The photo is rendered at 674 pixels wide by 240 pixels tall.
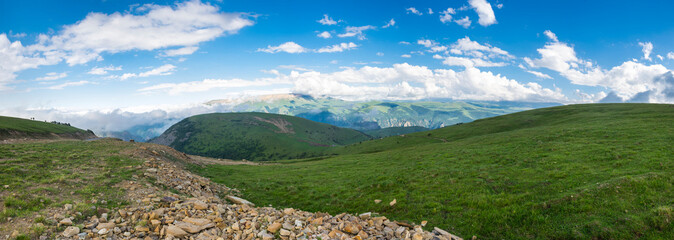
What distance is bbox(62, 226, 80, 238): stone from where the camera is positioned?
11644mm

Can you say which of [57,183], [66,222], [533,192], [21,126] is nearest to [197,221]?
[66,222]

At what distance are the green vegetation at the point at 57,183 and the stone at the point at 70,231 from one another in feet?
6.42

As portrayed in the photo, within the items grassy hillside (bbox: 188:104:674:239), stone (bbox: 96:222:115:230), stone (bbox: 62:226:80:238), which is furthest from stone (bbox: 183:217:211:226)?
grassy hillside (bbox: 188:104:674:239)

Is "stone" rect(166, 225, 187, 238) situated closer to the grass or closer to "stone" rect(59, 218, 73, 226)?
"stone" rect(59, 218, 73, 226)

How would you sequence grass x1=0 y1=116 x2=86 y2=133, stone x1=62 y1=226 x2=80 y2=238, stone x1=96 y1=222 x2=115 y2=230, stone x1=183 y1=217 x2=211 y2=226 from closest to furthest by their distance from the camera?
stone x1=62 y1=226 x2=80 y2=238 < stone x1=96 y1=222 x2=115 y2=230 < stone x1=183 y1=217 x2=211 y2=226 < grass x1=0 y1=116 x2=86 y2=133

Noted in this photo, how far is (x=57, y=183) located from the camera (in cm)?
1789

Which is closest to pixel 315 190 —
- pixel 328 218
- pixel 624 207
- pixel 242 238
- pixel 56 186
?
pixel 328 218

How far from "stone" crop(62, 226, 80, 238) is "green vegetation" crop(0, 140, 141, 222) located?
1.96 metres

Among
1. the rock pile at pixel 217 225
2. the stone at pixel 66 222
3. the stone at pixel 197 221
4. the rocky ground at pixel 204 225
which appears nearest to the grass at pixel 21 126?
the rocky ground at pixel 204 225

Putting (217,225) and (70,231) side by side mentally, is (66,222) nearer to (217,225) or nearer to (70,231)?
(70,231)

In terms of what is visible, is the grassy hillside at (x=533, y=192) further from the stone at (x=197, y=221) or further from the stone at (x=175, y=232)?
the stone at (x=175, y=232)

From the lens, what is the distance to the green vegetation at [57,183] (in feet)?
46.0

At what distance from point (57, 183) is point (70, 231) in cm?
967

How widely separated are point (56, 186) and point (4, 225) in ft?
22.8
